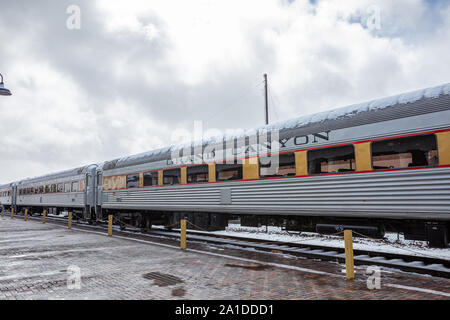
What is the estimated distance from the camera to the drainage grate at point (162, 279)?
585 centimetres

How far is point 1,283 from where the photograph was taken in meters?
5.92

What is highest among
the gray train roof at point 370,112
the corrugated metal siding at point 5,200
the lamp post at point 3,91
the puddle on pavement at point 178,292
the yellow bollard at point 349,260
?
the lamp post at point 3,91

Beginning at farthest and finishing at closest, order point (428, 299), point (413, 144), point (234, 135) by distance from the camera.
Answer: point (234, 135) → point (413, 144) → point (428, 299)

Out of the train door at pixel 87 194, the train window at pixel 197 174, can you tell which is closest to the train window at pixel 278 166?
the train window at pixel 197 174

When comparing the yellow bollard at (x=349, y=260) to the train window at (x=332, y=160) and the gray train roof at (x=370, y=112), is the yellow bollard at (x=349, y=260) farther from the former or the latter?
the gray train roof at (x=370, y=112)

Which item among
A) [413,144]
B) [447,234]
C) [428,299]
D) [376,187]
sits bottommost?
Answer: [428,299]

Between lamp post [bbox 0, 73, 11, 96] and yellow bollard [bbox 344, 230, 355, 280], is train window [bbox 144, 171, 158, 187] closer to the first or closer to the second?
lamp post [bbox 0, 73, 11, 96]

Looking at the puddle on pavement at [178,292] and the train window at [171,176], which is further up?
the train window at [171,176]

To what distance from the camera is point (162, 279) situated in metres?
6.12

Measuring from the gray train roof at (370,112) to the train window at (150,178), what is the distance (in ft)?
14.7

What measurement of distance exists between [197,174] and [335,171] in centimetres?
A: 517

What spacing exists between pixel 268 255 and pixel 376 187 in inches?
122

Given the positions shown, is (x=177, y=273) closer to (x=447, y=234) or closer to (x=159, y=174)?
(x=447, y=234)
